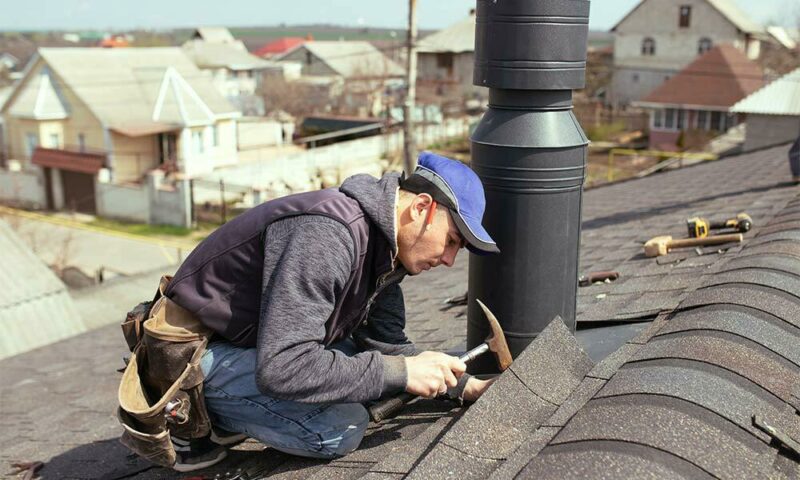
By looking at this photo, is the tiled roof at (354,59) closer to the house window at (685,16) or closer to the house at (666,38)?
the house at (666,38)

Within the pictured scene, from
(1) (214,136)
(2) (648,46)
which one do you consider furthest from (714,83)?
(1) (214,136)

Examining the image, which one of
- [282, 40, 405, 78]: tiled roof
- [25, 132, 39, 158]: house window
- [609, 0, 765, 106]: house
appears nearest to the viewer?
[25, 132, 39, 158]: house window

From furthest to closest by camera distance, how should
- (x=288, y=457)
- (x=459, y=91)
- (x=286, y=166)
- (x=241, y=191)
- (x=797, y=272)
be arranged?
(x=459, y=91), (x=286, y=166), (x=241, y=191), (x=797, y=272), (x=288, y=457)

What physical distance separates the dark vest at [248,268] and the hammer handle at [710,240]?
264cm

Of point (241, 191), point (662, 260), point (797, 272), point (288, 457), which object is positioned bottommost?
point (241, 191)

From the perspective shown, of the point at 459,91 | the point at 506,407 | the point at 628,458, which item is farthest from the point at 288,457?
the point at 459,91

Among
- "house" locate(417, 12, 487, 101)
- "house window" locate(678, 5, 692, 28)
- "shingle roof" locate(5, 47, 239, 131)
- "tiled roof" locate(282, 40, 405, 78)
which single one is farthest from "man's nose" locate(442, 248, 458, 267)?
Answer: "house window" locate(678, 5, 692, 28)

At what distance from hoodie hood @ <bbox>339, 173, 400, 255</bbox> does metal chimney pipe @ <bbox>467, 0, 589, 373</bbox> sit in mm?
559

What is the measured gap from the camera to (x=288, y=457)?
112 inches

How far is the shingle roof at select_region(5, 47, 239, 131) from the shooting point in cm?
3106

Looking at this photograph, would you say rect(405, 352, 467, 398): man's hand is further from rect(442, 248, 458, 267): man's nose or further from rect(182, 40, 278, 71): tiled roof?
rect(182, 40, 278, 71): tiled roof

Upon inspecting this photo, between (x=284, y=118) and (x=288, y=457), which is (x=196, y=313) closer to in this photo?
(x=288, y=457)

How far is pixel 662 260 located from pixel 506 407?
2499 mm

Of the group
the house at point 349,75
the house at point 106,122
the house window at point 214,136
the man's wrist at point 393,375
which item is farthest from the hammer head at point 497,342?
the house at point 349,75
